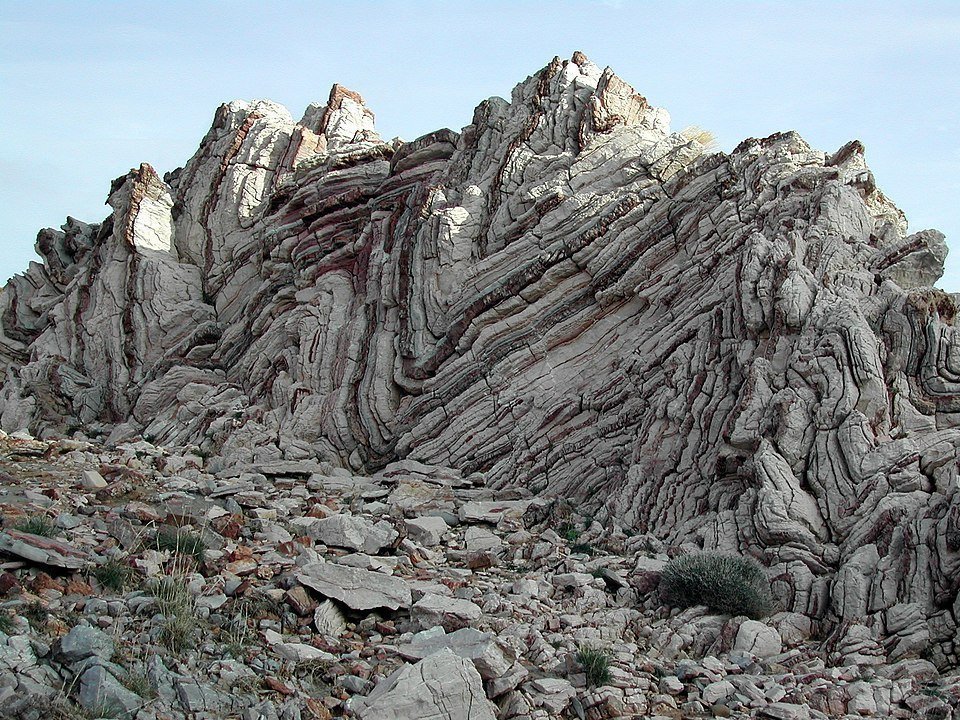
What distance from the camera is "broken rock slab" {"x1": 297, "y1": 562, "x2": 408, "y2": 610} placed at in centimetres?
1266

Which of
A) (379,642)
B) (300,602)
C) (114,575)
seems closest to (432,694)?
(379,642)

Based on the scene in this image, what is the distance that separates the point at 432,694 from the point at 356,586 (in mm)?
3076

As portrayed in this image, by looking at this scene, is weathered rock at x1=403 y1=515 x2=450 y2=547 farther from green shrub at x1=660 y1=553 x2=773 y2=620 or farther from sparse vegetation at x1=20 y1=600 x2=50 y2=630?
sparse vegetation at x1=20 y1=600 x2=50 y2=630

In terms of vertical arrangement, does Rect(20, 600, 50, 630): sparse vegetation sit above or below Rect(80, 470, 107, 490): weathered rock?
below

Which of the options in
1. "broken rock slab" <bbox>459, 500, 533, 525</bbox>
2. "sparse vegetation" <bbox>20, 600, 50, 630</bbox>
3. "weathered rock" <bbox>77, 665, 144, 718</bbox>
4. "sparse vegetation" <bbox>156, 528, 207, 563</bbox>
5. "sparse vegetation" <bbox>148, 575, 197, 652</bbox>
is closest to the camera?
"weathered rock" <bbox>77, 665, 144, 718</bbox>

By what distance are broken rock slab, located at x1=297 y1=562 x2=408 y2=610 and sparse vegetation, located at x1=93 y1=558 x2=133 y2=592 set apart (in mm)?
2038

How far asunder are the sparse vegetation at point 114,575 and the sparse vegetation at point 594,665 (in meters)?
5.39

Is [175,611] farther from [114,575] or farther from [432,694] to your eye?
[432,694]

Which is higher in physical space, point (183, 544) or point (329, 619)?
point (183, 544)

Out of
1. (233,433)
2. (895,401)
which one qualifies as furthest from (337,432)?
(895,401)

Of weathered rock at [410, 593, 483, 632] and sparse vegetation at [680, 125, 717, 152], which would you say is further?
sparse vegetation at [680, 125, 717, 152]

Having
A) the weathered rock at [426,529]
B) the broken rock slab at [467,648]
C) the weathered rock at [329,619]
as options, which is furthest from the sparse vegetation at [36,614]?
the weathered rock at [426,529]

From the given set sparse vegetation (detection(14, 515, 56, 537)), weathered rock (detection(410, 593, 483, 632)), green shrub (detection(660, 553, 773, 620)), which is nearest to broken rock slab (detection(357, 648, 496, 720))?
weathered rock (detection(410, 593, 483, 632))

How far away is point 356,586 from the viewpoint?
12938 millimetres
